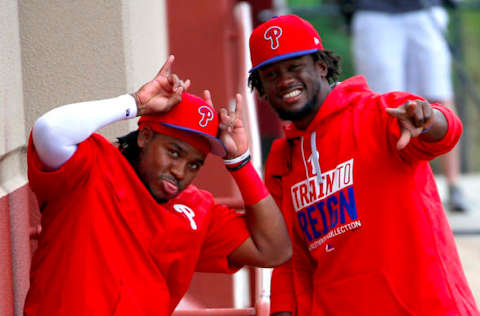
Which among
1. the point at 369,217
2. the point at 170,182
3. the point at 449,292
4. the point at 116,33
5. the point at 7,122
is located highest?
the point at 116,33

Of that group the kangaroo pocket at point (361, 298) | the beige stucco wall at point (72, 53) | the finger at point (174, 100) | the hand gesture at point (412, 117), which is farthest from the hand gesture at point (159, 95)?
the kangaroo pocket at point (361, 298)

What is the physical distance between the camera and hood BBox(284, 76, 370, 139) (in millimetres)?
2590

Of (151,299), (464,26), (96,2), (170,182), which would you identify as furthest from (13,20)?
(464,26)

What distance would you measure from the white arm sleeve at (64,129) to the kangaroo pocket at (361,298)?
998mm

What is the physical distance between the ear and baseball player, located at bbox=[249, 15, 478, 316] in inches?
19.7

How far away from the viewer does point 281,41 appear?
255 centimetres

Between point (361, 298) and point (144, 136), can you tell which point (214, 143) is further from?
point (361, 298)

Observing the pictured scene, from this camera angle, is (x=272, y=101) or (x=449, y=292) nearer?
(x=449, y=292)

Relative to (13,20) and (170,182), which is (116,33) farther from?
(170,182)

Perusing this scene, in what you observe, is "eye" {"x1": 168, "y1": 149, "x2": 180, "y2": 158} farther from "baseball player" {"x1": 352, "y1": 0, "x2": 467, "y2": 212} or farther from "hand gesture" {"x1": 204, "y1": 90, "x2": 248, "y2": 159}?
"baseball player" {"x1": 352, "y1": 0, "x2": 467, "y2": 212}

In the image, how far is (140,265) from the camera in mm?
2271

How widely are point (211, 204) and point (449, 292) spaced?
0.88 metres

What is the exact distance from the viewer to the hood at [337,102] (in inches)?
102

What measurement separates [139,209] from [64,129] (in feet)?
1.26
